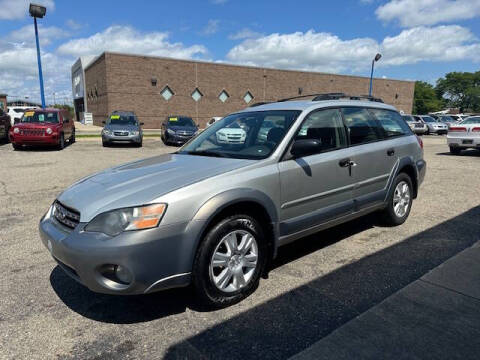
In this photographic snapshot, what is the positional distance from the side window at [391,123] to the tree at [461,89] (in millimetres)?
131894

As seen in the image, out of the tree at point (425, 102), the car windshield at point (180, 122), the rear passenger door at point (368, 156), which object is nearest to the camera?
the rear passenger door at point (368, 156)

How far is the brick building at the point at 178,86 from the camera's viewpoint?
1209 inches

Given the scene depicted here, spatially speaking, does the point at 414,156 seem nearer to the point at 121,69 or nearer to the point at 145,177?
the point at 145,177

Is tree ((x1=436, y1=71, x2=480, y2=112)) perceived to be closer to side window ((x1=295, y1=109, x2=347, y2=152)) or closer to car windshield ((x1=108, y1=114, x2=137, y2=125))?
car windshield ((x1=108, y1=114, x2=137, y2=125))

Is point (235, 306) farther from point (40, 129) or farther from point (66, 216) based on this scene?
point (40, 129)

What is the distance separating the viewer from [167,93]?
32906mm

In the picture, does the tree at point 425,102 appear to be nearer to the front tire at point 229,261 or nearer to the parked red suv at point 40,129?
the parked red suv at point 40,129

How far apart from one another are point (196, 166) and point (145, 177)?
45 cm

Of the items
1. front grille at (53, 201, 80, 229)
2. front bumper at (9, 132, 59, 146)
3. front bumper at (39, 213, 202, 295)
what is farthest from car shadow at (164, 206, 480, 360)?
front bumper at (9, 132, 59, 146)

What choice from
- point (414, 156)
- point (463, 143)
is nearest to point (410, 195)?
point (414, 156)

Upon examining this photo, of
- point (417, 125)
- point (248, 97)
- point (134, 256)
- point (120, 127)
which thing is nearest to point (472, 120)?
point (120, 127)

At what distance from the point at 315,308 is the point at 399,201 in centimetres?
268

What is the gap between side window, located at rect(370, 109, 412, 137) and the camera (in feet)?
15.6

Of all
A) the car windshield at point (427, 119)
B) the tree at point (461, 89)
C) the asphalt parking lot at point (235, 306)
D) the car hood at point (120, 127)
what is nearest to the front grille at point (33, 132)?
the car hood at point (120, 127)
